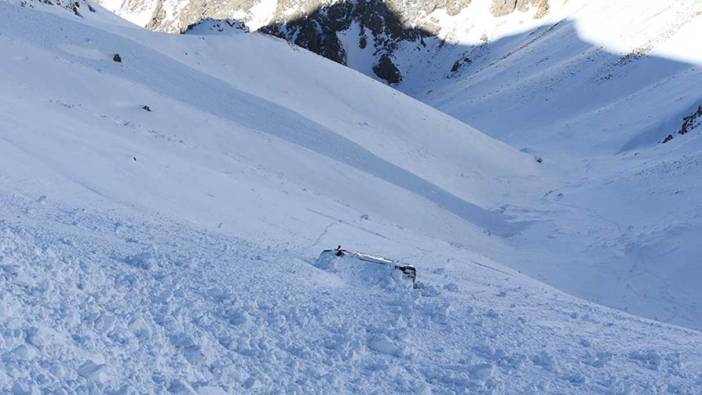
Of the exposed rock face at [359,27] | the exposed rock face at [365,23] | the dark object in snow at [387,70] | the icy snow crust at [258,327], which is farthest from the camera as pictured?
the exposed rock face at [359,27]

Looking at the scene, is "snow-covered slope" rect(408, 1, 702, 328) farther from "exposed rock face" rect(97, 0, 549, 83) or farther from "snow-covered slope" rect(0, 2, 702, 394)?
"exposed rock face" rect(97, 0, 549, 83)

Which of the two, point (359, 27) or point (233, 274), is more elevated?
point (359, 27)

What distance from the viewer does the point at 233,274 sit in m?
8.68

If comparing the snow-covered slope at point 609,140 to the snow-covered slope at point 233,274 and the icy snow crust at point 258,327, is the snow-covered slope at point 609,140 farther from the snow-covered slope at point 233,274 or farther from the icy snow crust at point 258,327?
the icy snow crust at point 258,327

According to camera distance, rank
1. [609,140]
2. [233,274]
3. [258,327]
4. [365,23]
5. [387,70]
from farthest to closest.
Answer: [365,23]
[387,70]
[609,140]
[233,274]
[258,327]

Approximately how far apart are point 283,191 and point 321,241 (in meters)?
4.17

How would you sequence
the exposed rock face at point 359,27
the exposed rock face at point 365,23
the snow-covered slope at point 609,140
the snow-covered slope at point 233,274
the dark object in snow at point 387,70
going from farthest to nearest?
1. the exposed rock face at point 359,27
2. the exposed rock face at point 365,23
3. the dark object in snow at point 387,70
4. the snow-covered slope at point 609,140
5. the snow-covered slope at point 233,274

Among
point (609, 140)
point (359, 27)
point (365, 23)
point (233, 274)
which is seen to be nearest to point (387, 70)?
point (359, 27)

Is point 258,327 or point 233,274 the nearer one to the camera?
point 258,327

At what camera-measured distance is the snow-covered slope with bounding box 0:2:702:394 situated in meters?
6.20

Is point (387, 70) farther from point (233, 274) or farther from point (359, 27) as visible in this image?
point (233, 274)

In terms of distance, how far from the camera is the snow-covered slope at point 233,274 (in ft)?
20.3

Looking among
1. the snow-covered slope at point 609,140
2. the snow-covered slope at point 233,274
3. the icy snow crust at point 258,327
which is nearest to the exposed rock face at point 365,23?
the snow-covered slope at point 609,140

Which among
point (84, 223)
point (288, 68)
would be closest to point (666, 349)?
point (84, 223)
